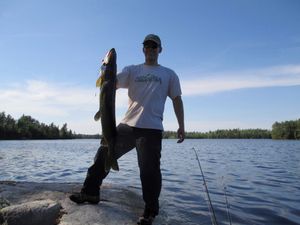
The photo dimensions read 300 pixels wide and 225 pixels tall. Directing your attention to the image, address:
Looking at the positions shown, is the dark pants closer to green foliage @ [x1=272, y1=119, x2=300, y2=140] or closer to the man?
the man

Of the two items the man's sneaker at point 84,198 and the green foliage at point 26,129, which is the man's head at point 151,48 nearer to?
the man's sneaker at point 84,198

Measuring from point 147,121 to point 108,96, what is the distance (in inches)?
32.0

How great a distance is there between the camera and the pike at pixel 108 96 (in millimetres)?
5934

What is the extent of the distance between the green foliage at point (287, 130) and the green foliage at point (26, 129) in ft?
275

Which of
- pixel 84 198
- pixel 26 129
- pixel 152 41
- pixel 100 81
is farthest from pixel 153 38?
pixel 26 129

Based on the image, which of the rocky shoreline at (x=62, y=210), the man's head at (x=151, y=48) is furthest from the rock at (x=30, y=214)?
the man's head at (x=151, y=48)

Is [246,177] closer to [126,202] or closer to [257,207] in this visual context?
[257,207]

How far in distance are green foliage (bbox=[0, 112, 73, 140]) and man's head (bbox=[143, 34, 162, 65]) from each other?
412 feet

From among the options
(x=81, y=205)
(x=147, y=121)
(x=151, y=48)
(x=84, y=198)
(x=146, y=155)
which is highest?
(x=151, y=48)

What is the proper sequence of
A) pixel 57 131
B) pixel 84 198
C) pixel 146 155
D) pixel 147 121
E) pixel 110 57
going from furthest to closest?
pixel 57 131 < pixel 84 198 < pixel 147 121 < pixel 146 155 < pixel 110 57

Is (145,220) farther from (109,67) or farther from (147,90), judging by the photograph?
(109,67)

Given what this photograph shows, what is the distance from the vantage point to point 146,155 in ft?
20.3

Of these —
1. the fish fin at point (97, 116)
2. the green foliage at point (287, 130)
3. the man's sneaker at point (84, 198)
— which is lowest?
the man's sneaker at point (84, 198)

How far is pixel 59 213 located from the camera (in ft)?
21.1
